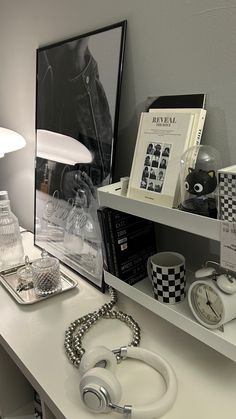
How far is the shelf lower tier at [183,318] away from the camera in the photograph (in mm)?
651

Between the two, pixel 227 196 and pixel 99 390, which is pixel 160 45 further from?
pixel 99 390

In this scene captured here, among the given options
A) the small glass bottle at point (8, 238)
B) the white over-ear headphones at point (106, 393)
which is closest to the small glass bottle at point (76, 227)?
the small glass bottle at point (8, 238)

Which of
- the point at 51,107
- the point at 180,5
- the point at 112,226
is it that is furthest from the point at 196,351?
the point at 51,107

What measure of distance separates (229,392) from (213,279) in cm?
23

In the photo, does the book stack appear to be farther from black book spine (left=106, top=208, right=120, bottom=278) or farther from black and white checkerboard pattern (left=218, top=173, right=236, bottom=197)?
black and white checkerboard pattern (left=218, top=173, right=236, bottom=197)

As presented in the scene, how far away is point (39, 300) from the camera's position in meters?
1.03

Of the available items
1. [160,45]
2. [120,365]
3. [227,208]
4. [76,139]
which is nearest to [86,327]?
[120,365]

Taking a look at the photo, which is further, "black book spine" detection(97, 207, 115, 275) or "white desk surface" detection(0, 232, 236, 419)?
"black book spine" detection(97, 207, 115, 275)

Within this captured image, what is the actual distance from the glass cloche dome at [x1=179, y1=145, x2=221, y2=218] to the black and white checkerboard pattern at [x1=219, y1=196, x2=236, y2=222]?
0.05 meters

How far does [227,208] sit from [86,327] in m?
0.51

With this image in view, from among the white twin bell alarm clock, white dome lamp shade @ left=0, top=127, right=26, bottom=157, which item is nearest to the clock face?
the white twin bell alarm clock

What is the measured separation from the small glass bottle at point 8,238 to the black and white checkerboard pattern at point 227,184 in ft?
2.94

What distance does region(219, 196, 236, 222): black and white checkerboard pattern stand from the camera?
61 cm

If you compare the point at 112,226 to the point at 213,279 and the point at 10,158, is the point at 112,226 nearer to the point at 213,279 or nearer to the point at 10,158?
the point at 213,279
